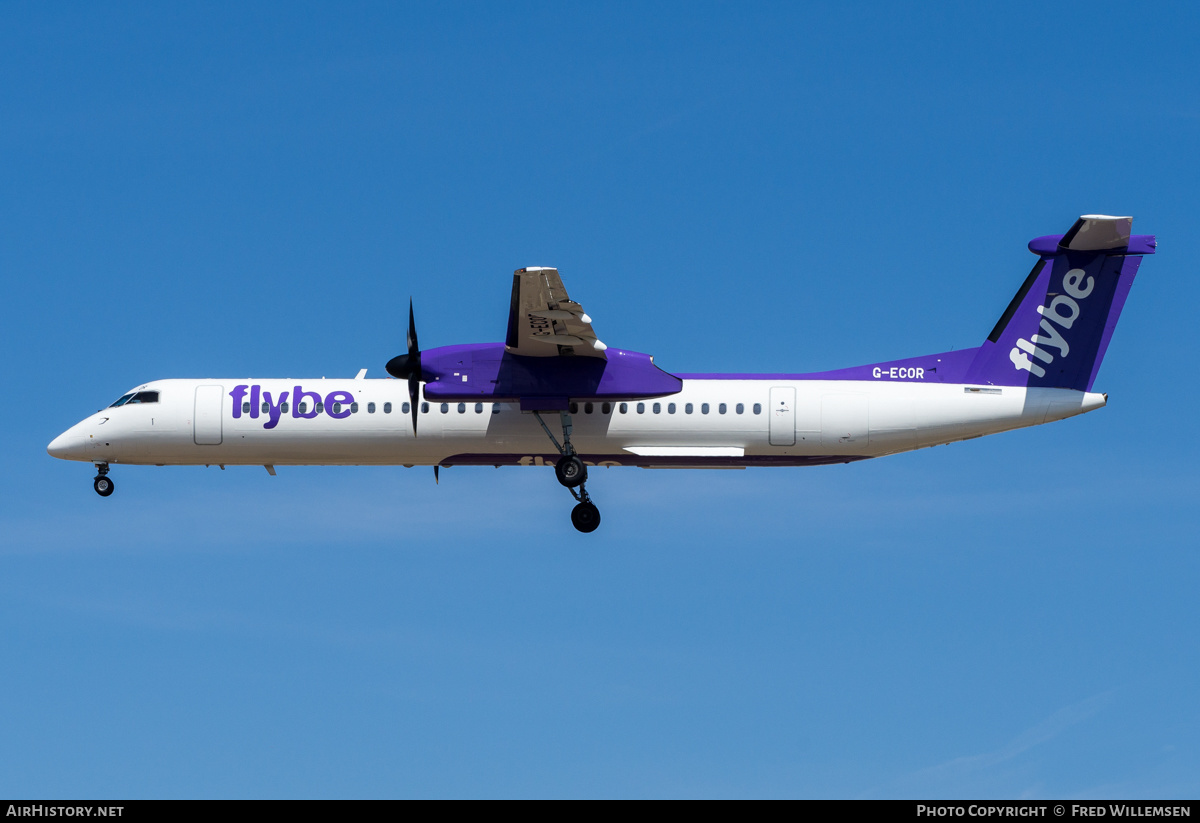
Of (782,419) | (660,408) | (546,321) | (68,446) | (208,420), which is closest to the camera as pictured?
(546,321)

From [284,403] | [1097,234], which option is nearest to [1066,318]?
[1097,234]

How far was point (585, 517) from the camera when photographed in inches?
1143

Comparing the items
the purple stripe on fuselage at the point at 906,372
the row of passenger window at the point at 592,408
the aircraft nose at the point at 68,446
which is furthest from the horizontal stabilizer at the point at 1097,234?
the aircraft nose at the point at 68,446

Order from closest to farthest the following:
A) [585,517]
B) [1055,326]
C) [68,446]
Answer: [1055,326] → [585,517] → [68,446]

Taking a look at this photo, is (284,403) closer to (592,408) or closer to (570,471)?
(570,471)

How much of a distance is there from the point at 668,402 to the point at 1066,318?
839 cm

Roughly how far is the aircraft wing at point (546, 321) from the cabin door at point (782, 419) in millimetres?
3657

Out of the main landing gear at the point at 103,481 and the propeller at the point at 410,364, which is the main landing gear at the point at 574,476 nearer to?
the propeller at the point at 410,364

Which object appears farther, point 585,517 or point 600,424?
point 585,517

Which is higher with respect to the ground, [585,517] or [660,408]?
[660,408]

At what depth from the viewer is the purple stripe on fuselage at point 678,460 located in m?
28.9

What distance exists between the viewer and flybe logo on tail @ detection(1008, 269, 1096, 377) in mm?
28516

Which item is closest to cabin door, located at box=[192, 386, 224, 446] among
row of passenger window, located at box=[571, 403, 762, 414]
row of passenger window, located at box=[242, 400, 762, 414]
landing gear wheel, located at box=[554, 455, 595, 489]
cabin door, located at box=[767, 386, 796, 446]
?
row of passenger window, located at box=[242, 400, 762, 414]
